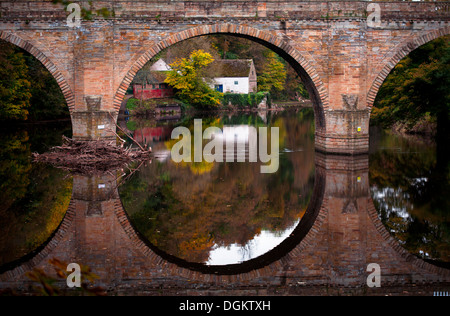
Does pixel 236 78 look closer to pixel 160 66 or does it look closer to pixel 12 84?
pixel 160 66

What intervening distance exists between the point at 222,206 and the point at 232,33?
34.6 ft

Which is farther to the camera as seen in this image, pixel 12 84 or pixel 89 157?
pixel 12 84

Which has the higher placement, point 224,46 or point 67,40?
point 224,46

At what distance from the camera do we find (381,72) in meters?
21.5

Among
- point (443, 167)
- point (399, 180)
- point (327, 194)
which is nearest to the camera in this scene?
point (327, 194)

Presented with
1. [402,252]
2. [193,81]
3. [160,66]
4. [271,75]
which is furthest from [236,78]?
[402,252]

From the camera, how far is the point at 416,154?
21.7 metres

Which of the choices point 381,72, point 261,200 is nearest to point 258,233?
point 261,200

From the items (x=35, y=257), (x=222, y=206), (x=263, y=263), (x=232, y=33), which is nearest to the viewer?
(x=263, y=263)

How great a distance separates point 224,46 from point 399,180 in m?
59.7

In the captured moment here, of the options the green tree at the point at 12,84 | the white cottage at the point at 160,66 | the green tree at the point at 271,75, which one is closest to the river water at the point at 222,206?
the green tree at the point at 12,84

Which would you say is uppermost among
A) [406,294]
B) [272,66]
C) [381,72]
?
[272,66]
